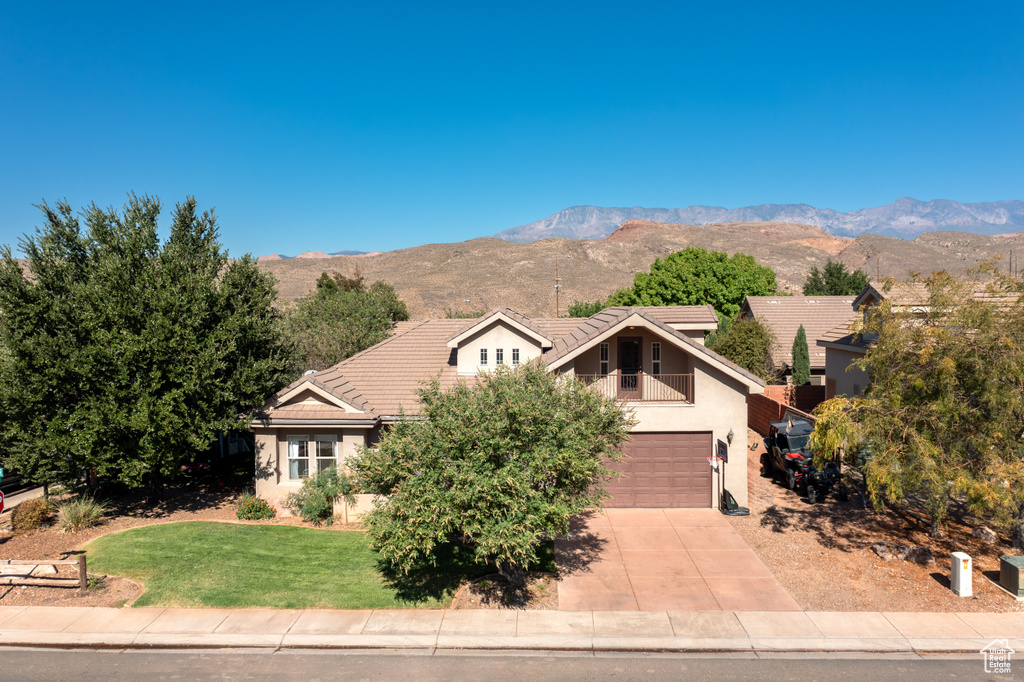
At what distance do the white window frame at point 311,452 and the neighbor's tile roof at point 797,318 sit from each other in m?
26.4

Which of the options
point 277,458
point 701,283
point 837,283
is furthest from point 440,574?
point 837,283

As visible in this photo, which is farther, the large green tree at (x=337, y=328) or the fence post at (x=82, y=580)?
the large green tree at (x=337, y=328)

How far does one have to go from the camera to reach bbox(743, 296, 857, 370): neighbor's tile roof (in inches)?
1321

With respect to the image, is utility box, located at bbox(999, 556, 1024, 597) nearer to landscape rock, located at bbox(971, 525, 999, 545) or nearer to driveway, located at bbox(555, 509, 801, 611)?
landscape rock, located at bbox(971, 525, 999, 545)

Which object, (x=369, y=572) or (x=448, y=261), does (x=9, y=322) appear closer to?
(x=369, y=572)

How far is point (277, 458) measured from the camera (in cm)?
1669

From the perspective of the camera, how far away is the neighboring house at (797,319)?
32906 millimetres

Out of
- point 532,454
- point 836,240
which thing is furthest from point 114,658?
point 836,240

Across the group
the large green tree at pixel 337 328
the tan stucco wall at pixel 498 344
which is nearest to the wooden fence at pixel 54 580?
the tan stucco wall at pixel 498 344

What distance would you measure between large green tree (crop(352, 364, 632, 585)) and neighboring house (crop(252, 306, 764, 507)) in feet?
15.8

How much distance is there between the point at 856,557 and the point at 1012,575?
8.79 ft

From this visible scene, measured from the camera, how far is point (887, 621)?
10.6 metres

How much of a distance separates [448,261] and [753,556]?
100m

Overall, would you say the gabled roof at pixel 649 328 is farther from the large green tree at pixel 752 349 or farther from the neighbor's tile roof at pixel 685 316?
the large green tree at pixel 752 349
